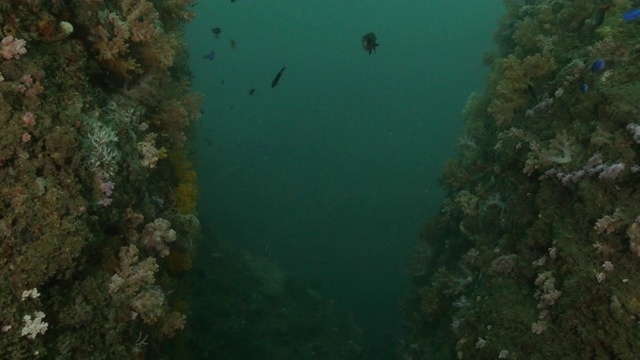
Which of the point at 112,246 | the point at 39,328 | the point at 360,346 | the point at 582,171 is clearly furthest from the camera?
the point at 360,346

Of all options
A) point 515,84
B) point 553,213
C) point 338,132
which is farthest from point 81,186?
point 338,132

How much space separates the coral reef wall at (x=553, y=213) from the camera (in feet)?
14.7

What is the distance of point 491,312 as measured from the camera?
5484 millimetres

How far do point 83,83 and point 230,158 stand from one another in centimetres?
3604

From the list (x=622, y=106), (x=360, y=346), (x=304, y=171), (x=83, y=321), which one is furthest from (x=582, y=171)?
(x=304, y=171)

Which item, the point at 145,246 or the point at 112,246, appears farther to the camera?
the point at 145,246

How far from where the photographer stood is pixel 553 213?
5426 millimetres

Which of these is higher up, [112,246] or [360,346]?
[112,246]

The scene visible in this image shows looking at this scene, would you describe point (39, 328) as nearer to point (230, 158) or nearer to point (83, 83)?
point (83, 83)

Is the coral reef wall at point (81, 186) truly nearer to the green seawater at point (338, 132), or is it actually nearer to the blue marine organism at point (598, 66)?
the blue marine organism at point (598, 66)

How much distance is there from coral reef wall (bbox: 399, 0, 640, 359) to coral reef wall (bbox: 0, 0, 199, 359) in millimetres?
4113

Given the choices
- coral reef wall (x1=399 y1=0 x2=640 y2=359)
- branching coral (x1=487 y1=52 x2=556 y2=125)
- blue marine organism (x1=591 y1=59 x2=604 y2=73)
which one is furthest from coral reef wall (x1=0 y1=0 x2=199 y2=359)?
branching coral (x1=487 y1=52 x2=556 y2=125)

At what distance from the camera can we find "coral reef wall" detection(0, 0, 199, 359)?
3.30m

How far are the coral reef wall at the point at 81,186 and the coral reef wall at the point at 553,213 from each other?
13.5 feet
